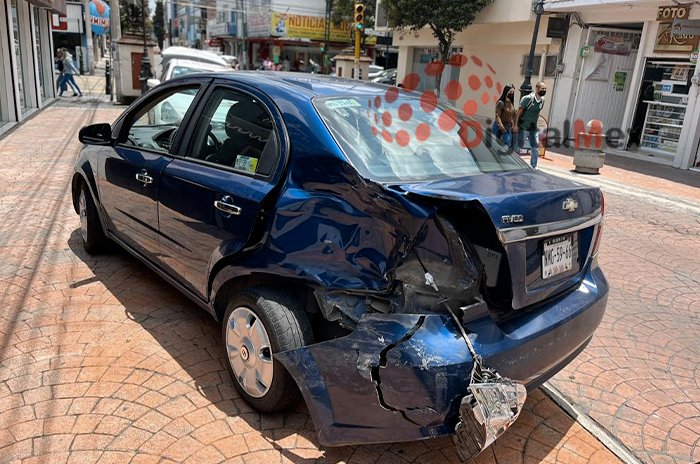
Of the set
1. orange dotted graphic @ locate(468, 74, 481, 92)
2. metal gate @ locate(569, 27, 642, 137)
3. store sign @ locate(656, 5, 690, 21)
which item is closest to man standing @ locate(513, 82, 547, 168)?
store sign @ locate(656, 5, 690, 21)

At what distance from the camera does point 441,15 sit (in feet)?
66.7

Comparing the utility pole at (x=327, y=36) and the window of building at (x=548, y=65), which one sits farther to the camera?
the utility pole at (x=327, y=36)

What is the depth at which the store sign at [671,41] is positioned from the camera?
43.6 ft

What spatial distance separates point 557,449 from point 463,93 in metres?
21.6

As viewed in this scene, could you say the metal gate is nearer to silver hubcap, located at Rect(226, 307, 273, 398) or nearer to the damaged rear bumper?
the damaged rear bumper

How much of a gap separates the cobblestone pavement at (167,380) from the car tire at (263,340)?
0.16m

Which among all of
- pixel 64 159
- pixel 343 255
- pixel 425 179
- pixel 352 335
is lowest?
pixel 64 159

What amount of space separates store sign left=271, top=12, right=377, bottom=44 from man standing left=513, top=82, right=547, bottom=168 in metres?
37.1

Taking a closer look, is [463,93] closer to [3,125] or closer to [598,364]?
[3,125]

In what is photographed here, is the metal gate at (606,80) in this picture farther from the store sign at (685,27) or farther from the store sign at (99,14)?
the store sign at (99,14)

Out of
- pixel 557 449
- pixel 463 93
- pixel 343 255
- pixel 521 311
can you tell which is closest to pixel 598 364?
pixel 557 449

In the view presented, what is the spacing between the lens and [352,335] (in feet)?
7.57

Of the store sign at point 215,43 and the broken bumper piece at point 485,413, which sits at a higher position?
the store sign at point 215,43

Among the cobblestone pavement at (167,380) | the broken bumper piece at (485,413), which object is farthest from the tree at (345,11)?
the broken bumper piece at (485,413)
